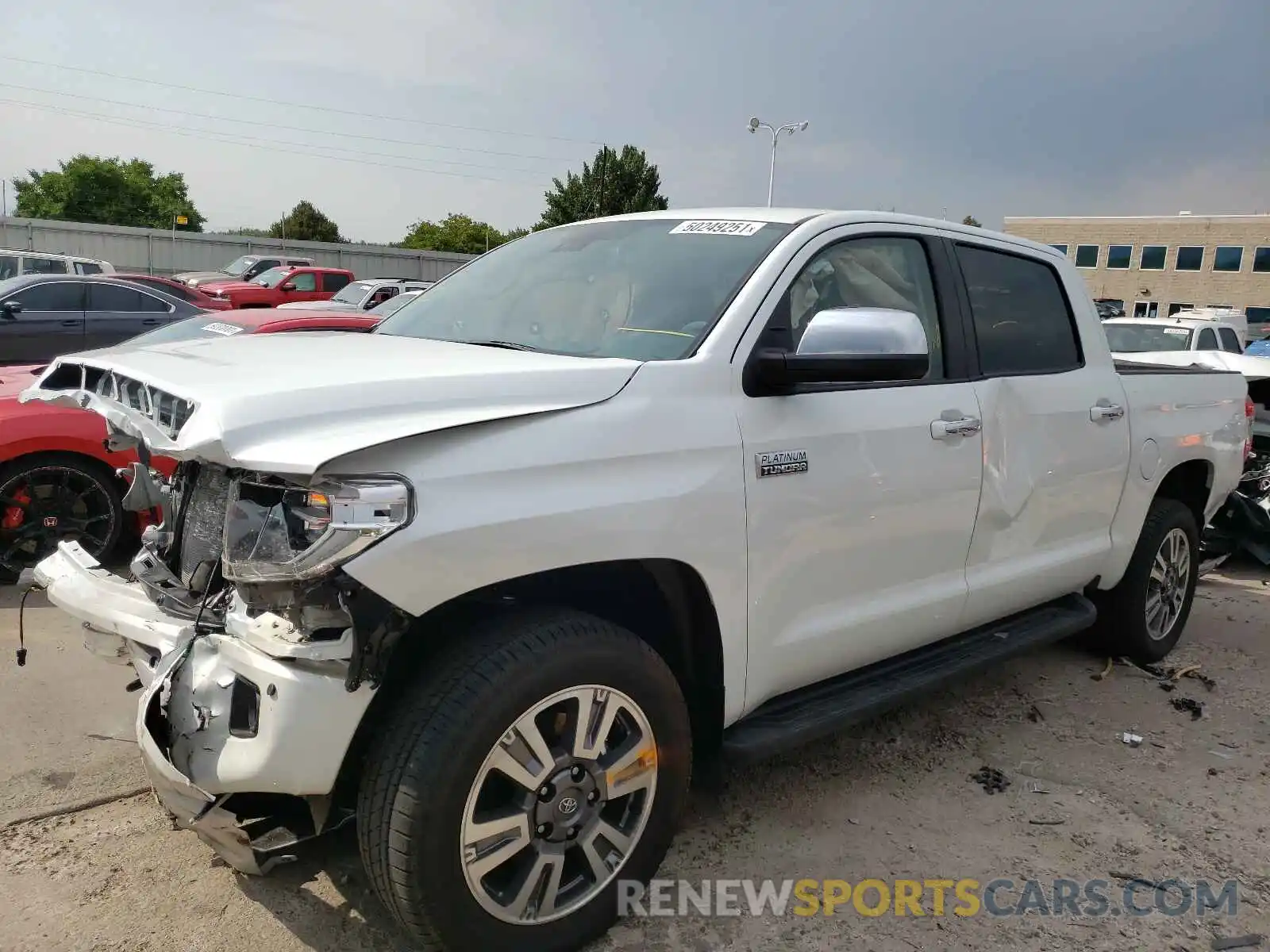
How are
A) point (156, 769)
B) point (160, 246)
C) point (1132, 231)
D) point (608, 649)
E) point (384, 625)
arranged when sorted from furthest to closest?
point (1132, 231)
point (160, 246)
point (608, 649)
point (156, 769)
point (384, 625)

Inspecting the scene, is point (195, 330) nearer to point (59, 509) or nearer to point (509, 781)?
point (59, 509)

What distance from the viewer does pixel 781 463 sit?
2.68 meters

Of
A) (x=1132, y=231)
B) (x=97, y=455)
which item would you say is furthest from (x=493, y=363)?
(x=1132, y=231)

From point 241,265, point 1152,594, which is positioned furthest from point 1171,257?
point 1152,594

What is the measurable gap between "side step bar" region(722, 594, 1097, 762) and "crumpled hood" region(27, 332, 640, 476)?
3.64ft

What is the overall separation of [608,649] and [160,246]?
4032 centimetres

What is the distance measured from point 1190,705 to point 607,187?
184 ft

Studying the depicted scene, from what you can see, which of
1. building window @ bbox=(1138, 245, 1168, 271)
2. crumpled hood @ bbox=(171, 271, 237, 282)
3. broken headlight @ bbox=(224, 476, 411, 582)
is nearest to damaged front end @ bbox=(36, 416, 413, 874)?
broken headlight @ bbox=(224, 476, 411, 582)

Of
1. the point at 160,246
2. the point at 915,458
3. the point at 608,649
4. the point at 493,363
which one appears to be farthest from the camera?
the point at 160,246

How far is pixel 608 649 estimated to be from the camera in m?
2.35

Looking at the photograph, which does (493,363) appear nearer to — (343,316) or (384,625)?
(384,625)

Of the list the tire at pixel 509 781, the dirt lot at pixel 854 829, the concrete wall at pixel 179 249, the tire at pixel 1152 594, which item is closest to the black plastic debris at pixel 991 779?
the dirt lot at pixel 854 829

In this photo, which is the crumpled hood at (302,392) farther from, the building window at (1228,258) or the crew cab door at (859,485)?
the building window at (1228,258)

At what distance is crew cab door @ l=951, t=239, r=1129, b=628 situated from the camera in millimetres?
3488
